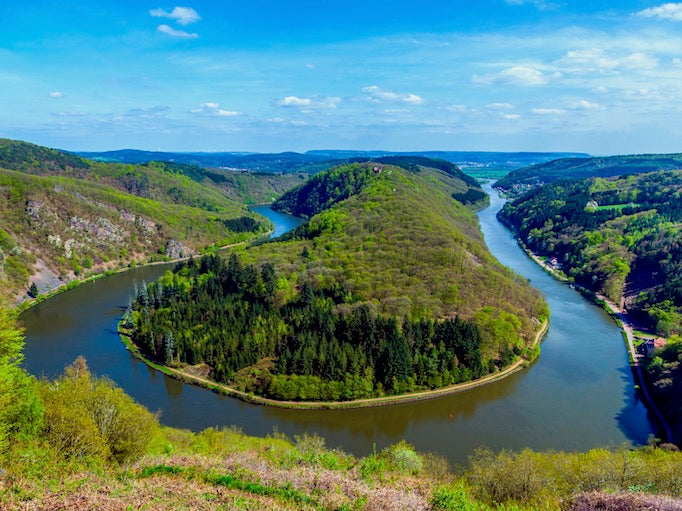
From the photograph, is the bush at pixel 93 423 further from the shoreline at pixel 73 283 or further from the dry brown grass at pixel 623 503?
the shoreline at pixel 73 283

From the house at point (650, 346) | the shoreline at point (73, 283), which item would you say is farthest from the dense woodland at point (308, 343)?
the shoreline at point (73, 283)

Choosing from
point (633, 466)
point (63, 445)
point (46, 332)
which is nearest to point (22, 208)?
point (46, 332)

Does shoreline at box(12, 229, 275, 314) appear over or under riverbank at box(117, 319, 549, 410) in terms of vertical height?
over

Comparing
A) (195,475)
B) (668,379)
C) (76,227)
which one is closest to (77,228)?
(76,227)

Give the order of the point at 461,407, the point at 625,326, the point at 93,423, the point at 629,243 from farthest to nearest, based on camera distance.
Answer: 1. the point at 629,243
2. the point at 625,326
3. the point at 461,407
4. the point at 93,423

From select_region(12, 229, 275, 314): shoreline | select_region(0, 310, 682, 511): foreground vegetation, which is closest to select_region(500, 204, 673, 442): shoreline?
select_region(0, 310, 682, 511): foreground vegetation

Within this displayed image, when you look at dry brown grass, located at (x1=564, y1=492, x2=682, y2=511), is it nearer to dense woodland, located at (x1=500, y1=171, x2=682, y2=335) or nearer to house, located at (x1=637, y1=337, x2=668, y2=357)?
house, located at (x1=637, y1=337, x2=668, y2=357)

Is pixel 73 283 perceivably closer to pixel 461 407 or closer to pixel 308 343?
pixel 308 343
